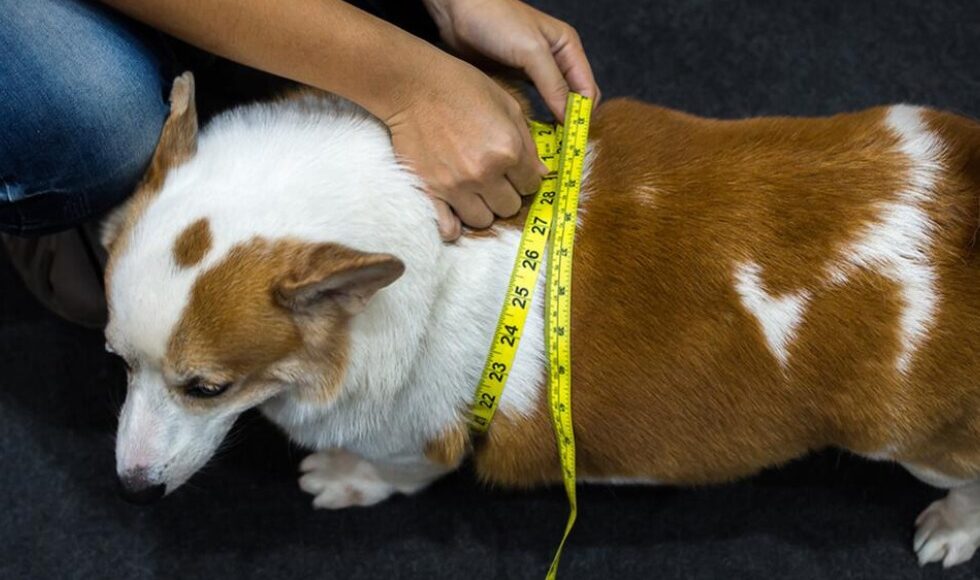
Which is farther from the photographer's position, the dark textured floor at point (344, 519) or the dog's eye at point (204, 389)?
the dark textured floor at point (344, 519)

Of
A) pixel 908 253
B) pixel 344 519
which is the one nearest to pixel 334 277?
pixel 908 253

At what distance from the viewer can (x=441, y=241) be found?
1113mm

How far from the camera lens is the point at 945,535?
5.11ft

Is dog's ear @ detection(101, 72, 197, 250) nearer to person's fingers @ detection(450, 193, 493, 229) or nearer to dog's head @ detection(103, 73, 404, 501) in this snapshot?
dog's head @ detection(103, 73, 404, 501)

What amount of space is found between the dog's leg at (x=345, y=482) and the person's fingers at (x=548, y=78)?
25.5 inches

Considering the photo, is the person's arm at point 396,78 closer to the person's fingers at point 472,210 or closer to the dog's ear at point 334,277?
the person's fingers at point 472,210

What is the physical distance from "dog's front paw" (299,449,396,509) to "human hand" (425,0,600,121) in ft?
2.31

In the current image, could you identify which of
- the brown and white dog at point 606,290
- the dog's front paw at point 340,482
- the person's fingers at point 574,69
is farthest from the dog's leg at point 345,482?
the person's fingers at point 574,69

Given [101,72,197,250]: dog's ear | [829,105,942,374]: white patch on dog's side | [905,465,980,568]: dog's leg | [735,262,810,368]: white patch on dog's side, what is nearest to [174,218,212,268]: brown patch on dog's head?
[101,72,197,250]: dog's ear

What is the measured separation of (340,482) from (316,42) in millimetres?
800

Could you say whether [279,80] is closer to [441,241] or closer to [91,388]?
[441,241]

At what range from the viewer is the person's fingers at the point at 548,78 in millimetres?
1260

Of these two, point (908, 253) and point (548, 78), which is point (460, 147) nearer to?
point (548, 78)

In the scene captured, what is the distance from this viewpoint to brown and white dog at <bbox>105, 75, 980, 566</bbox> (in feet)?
3.41
